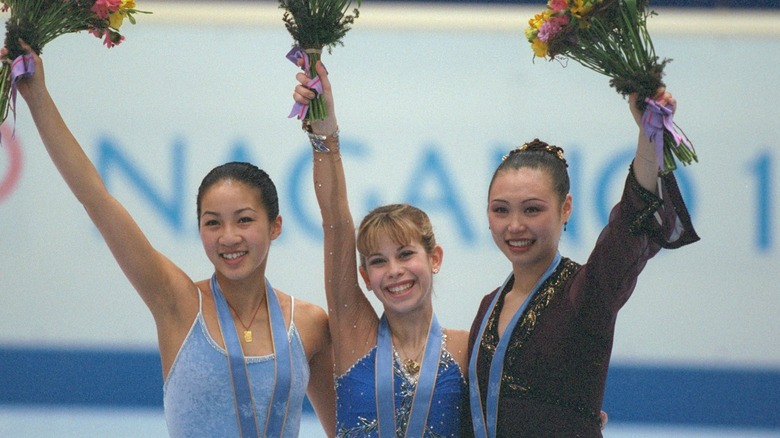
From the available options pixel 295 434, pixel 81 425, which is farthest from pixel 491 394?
pixel 81 425

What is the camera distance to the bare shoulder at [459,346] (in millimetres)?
3079

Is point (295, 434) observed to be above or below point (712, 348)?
below

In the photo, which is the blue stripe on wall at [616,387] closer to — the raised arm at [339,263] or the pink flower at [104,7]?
the raised arm at [339,263]

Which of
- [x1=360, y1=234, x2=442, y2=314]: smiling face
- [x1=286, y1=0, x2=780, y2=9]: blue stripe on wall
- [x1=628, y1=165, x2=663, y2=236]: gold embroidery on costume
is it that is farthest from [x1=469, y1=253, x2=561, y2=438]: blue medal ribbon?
[x1=286, y1=0, x2=780, y2=9]: blue stripe on wall

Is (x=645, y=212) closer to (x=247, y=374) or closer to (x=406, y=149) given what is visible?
(x=247, y=374)

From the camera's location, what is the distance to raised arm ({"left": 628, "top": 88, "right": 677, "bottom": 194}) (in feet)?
8.40

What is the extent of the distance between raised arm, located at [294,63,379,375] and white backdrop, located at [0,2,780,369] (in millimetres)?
2792

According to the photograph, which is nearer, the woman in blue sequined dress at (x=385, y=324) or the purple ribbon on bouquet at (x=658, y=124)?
the purple ribbon on bouquet at (x=658, y=124)

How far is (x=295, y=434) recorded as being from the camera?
3.13 metres

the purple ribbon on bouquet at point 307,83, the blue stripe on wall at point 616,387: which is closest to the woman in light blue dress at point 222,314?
the purple ribbon on bouquet at point 307,83

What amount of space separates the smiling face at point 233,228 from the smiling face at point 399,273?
1.10 feet

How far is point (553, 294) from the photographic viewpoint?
2920 millimetres

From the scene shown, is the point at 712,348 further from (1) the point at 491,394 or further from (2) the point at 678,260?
(1) the point at 491,394

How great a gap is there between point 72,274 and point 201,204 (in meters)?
3.17
